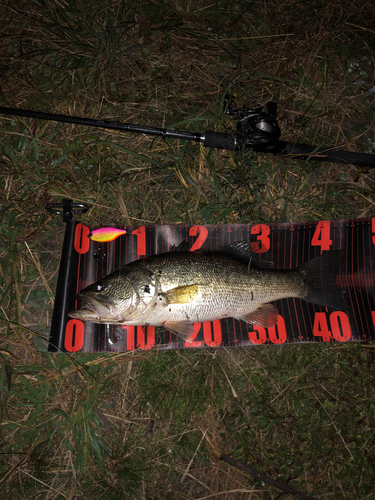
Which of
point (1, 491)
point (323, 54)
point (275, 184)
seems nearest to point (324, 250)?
point (275, 184)

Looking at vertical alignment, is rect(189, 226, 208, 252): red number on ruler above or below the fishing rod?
below

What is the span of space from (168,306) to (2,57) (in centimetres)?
364

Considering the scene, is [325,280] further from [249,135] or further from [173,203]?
[173,203]

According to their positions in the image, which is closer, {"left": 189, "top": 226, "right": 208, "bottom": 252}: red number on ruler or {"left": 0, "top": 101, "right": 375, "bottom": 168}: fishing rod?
{"left": 0, "top": 101, "right": 375, "bottom": 168}: fishing rod

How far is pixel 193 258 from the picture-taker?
274 cm

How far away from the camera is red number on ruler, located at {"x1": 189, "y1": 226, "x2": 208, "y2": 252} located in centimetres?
329

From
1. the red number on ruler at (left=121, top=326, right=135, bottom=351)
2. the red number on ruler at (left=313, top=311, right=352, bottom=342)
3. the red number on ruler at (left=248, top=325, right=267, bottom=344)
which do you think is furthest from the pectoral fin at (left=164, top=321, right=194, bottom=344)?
the red number on ruler at (left=313, top=311, right=352, bottom=342)

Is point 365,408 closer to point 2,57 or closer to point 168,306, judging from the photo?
point 168,306

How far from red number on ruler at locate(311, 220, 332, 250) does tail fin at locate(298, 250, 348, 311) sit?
14cm

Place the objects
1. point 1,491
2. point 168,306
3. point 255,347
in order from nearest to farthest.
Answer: point 168,306, point 1,491, point 255,347

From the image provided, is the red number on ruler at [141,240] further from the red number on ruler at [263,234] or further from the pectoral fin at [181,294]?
the red number on ruler at [263,234]

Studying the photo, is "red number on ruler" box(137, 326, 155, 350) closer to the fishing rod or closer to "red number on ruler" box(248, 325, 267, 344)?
"red number on ruler" box(248, 325, 267, 344)

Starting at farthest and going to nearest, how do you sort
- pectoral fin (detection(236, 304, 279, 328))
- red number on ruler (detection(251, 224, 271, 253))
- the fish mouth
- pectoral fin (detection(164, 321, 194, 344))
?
red number on ruler (detection(251, 224, 271, 253)), pectoral fin (detection(236, 304, 279, 328)), pectoral fin (detection(164, 321, 194, 344)), the fish mouth

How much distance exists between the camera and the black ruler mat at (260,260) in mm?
3176
